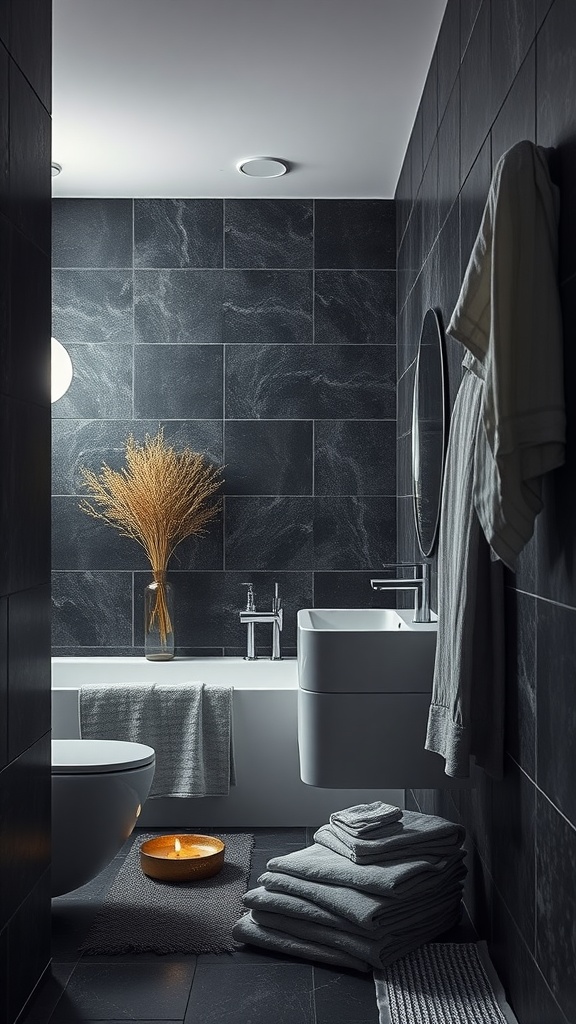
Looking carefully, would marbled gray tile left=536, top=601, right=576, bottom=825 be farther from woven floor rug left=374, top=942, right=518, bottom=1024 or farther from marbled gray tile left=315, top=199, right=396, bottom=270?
marbled gray tile left=315, top=199, right=396, bottom=270

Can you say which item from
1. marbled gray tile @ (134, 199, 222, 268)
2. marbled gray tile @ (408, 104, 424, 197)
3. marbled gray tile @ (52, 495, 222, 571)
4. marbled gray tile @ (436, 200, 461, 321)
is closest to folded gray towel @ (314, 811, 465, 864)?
marbled gray tile @ (436, 200, 461, 321)

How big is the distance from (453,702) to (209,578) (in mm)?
2488

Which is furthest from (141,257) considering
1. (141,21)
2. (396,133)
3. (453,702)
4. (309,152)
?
(453,702)

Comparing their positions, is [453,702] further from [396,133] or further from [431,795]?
[396,133]

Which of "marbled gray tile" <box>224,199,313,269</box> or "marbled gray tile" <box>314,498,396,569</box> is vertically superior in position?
"marbled gray tile" <box>224,199,313,269</box>

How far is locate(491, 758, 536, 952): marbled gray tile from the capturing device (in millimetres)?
1938

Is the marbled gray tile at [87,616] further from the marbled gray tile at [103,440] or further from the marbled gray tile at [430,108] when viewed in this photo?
the marbled gray tile at [430,108]

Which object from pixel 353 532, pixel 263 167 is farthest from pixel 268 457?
pixel 263 167

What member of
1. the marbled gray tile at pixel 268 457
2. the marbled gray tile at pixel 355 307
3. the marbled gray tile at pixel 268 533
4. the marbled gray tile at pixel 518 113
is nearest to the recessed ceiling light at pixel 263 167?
the marbled gray tile at pixel 355 307

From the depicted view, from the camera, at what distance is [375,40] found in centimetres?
305

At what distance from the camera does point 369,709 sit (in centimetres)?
263

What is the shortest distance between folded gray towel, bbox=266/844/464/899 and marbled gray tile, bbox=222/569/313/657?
6.02 ft

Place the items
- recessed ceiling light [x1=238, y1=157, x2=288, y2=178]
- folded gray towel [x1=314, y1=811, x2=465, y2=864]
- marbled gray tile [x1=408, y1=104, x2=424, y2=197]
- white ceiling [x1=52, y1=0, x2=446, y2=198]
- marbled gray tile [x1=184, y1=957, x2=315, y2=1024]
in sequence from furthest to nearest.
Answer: recessed ceiling light [x1=238, y1=157, x2=288, y2=178]
marbled gray tile [x1=408, y1=104, x2=424, y2=197]
white ceiling [x1=52, y1=0, x2=446, y2=198]
folded gray towel [x1=314, y1=811, x2=465, y2=864]
marbled gray tile [x1=184, y1=957, x2=315, y2=1024]

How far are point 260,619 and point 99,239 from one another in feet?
6.16
